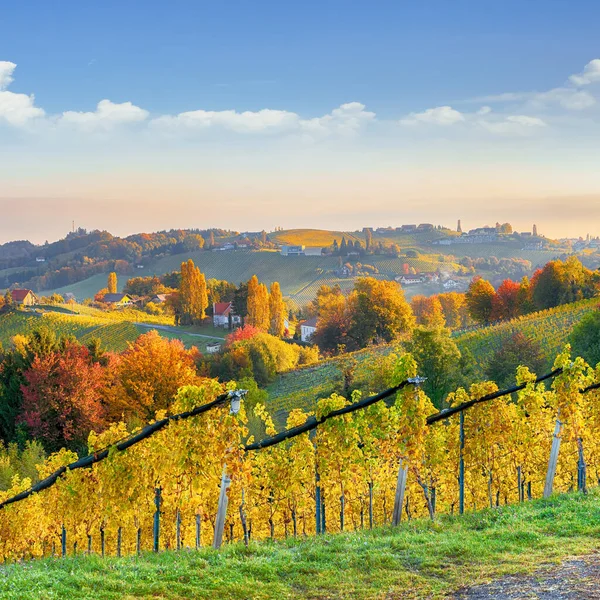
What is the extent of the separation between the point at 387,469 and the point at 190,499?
7.09 m

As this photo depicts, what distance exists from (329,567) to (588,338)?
3333 cm

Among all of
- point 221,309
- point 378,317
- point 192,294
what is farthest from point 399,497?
point 221,309

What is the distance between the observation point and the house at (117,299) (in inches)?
4802

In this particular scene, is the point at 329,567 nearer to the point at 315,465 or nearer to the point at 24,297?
the point at 315,465

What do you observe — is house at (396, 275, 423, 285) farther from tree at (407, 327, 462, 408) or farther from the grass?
the grass

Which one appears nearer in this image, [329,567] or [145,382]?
[329,567]

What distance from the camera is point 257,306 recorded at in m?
79.8

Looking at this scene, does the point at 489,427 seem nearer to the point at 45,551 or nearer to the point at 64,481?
the point at 64,481

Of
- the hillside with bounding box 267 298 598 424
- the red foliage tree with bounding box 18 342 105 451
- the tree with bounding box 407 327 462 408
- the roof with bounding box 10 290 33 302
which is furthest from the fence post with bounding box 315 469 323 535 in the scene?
the roof with bounding box 10 290 33 302

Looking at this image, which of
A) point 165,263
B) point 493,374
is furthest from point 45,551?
point 165,263

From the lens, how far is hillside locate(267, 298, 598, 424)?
140ft

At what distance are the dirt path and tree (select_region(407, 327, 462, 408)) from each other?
26445 millimetres

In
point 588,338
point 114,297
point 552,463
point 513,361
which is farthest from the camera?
point 114,297

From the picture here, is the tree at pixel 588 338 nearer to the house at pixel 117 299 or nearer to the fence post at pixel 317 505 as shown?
the fence post at pixel 317 505
